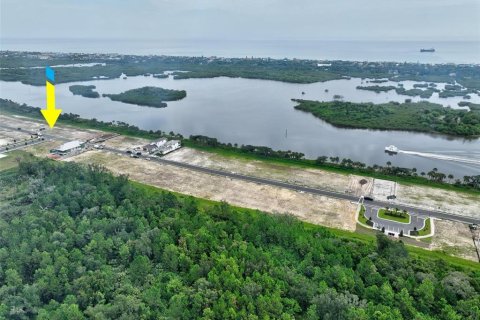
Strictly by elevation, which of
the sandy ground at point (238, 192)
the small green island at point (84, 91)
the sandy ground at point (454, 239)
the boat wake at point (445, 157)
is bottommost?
the sandy ground at point (454, 239)

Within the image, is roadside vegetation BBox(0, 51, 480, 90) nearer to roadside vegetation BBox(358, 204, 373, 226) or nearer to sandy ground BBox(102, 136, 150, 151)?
sandy ground BBox(102, 136, 150, 151)

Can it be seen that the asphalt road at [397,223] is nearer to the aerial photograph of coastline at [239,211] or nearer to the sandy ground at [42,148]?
the aerial photograph of coastline at [239,211]

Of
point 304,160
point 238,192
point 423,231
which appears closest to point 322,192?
point 238,192

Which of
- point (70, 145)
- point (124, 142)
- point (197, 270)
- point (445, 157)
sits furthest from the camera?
point (124, 142)

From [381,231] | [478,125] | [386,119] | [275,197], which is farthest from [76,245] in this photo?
[478,125]

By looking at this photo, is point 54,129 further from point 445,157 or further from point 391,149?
point 445,157

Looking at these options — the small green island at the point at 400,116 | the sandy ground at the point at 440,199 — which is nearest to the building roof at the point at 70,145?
the sandy ground at the point at 440,199
